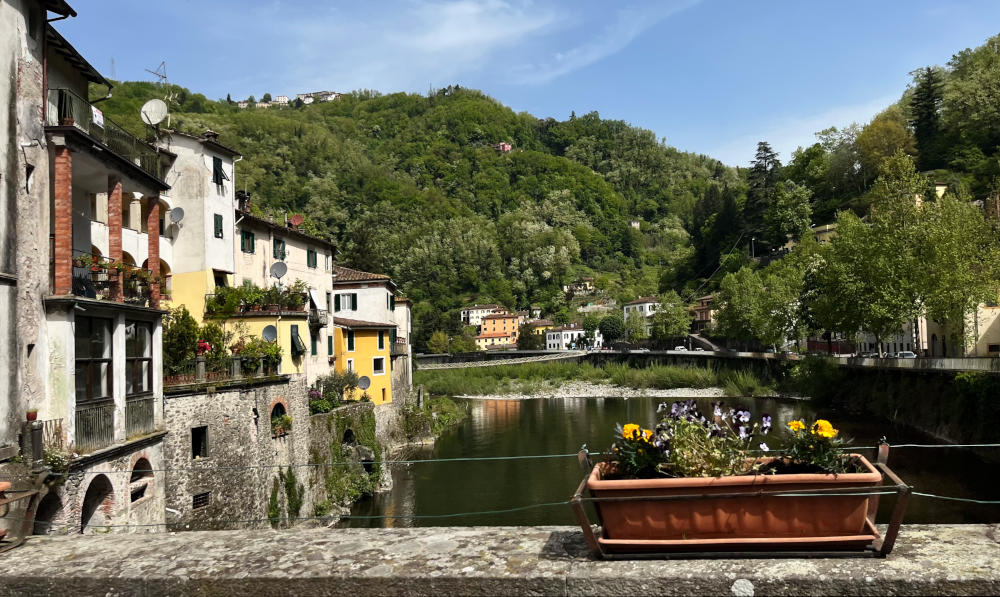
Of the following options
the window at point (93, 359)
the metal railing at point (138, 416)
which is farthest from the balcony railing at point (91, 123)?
the metal railing at point (138, 416)

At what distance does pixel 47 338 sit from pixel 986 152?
101 meters

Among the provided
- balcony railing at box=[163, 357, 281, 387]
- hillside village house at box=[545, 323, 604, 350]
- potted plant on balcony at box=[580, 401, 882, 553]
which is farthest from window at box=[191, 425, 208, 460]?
hillside village house at box=[545, 323, 604, 350]

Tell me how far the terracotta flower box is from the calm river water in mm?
14695

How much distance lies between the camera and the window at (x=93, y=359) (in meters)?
12.2

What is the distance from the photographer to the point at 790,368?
2576 inches

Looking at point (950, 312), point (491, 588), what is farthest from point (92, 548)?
point (950, 312)

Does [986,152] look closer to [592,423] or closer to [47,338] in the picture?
[592,423]

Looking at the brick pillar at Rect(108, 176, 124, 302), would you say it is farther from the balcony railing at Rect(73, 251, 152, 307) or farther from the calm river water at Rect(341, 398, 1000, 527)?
the calm river water at Rect(341, 398, 1000, 527)

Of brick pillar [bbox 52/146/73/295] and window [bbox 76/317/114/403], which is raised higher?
brick pillar [bbox 52/146/73/295]

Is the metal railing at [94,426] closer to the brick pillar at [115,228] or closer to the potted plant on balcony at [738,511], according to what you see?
the brick pillar at [115,228]

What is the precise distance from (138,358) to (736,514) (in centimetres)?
1358

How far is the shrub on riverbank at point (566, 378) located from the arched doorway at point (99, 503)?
64.2 metres

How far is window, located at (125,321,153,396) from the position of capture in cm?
1386

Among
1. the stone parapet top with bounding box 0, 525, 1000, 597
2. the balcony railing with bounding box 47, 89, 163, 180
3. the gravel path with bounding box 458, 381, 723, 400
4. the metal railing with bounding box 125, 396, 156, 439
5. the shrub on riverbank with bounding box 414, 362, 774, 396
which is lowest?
the gravel path with bounding box 458, 381, 723, 400
